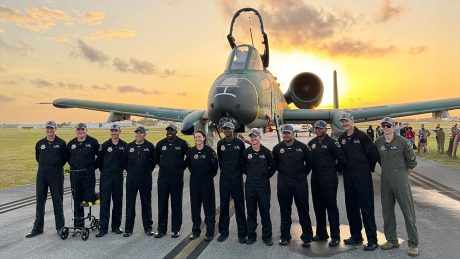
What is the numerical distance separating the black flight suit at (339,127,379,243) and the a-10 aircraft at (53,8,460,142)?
202 inches

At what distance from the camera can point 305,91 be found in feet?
62.4

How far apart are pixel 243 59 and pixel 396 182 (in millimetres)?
7989

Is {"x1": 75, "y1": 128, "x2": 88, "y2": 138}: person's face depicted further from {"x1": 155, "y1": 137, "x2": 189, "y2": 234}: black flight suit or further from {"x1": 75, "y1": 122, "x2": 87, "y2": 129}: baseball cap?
{"x1": 155, "y1": 137, "x2": 189, "y2": 234}: black flight suit

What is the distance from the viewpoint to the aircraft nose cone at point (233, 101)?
10.8 metres

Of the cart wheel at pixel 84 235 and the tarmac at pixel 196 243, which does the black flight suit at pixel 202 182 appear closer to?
the tarmac at pixel 196 243

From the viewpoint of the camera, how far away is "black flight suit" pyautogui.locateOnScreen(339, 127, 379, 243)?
608cm

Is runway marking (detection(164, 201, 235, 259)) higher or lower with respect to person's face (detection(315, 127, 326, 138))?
lower

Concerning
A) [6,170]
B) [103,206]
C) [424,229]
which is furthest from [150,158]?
[6,170]

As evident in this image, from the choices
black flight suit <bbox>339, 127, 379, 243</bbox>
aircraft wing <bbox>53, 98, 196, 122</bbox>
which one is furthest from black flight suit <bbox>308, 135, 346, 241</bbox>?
aircraft wing <bbox>53, 98, 196, 122</bbox>

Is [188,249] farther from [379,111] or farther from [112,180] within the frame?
[379,111]

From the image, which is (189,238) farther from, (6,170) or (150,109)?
(6,170)

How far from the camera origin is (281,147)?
251 inches

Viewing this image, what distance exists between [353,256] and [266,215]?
150cm

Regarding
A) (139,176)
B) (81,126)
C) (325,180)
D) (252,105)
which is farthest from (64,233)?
(252,105)
